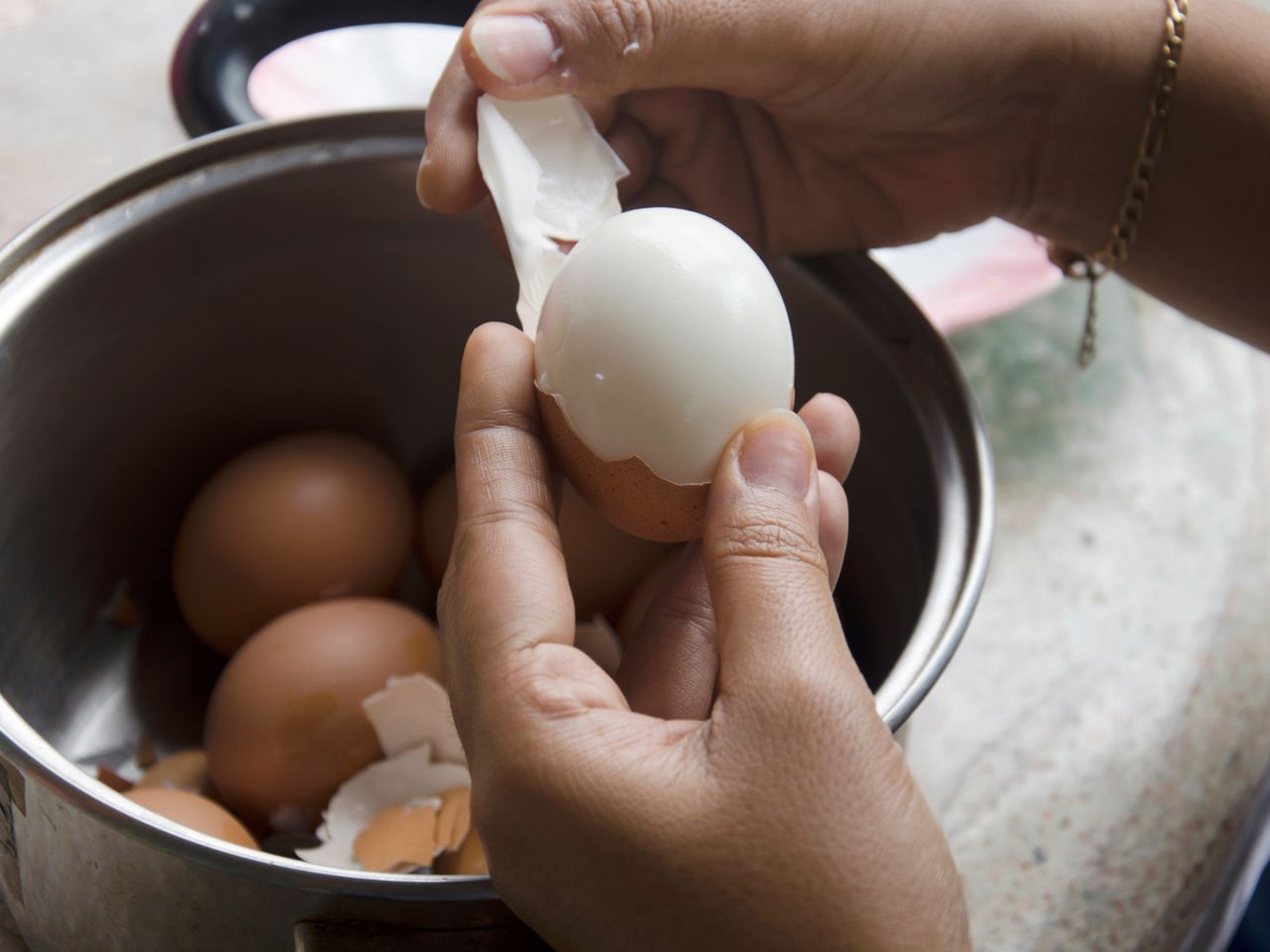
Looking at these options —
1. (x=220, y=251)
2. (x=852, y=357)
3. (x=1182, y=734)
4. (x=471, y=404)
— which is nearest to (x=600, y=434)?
(x=471, y=404)

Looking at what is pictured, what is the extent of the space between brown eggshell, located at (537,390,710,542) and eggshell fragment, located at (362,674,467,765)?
23 cm

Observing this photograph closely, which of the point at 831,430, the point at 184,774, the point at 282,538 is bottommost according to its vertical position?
the point at 184,774

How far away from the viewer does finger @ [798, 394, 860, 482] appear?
0.67 meters

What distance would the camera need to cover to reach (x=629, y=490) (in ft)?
1.95

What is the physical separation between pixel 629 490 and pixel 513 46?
0.97ft

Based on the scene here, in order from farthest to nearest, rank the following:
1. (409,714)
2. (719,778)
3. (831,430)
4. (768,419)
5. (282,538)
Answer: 1. (282,538)
2. (409,714)
3. (831,430)
4. (768,419)
5. (719,778)

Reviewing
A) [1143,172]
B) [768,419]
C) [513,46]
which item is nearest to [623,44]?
[513,46]

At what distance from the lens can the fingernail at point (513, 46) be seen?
685mm

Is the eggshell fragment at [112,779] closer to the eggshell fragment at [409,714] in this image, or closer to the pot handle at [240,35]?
the eggshell fragment at [409,714]

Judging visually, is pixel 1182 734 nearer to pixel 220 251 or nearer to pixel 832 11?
pixel 832 11

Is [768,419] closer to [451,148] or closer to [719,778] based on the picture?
[719,778]

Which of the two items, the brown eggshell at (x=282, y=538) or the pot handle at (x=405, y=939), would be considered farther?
the brown eggshell at (x=282, y=538)

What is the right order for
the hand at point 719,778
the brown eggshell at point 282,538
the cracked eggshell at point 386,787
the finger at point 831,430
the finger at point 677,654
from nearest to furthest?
the hand at point 719,778 < the finger at point 677,654 < the finger at point 831,430 < the cracked eggshell at point 386,787 < the brown eggshell at point 282,538

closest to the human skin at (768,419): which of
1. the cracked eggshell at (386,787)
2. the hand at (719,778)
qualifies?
the hand at (719,778)
